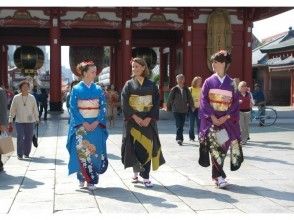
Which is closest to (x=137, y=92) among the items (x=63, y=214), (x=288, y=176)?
(x=63, y=214)

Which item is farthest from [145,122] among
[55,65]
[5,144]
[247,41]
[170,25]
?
[247,41]

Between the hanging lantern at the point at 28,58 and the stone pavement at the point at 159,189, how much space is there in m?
A: 15.8

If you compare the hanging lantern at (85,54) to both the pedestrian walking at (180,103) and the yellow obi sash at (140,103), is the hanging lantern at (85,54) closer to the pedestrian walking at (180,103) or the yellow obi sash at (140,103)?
the pedestrian walking at (180,103)

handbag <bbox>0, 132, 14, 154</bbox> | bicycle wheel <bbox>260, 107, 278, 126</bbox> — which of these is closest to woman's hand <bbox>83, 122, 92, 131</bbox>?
handbag <bbox>0, 132, 14, 154</bbox>

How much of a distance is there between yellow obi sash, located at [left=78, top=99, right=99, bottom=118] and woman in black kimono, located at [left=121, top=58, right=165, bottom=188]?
0.44 metres

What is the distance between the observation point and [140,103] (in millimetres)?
6191

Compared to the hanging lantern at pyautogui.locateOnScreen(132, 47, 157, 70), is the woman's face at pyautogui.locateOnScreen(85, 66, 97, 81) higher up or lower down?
lower down

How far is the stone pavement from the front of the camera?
16.4 feet

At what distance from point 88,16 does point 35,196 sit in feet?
50.1

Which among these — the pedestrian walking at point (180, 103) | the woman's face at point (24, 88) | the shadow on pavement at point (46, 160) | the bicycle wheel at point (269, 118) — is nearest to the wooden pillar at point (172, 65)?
the bicycle wheel at point (269, 118)

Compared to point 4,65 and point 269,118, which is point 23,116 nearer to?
point 269,118

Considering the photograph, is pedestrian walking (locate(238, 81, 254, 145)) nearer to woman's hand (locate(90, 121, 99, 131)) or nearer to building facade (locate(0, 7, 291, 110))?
woman's hand (locate(90, 121, 99, 131))

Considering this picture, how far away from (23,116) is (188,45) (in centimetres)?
1242

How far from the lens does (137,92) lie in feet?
20.3
